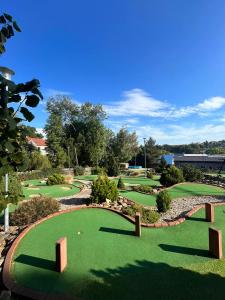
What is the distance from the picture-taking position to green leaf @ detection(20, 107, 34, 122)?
1.91 metres

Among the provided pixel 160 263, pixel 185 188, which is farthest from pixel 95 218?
pixel 185 188

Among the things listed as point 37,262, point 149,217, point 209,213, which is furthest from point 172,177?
point 37,262

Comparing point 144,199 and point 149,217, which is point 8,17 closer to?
point 149,217

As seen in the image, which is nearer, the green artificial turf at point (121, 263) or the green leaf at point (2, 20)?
the green leaf at point (2, 20)

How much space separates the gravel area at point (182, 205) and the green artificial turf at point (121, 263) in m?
2.77

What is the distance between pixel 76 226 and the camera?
9.41 m

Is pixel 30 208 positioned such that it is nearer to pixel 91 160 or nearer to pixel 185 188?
pixel 185 188

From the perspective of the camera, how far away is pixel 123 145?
57.7 meters

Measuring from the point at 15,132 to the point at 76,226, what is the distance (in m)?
7.97

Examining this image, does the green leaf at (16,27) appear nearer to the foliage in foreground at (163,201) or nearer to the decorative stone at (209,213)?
the decorative stone at (209,213)

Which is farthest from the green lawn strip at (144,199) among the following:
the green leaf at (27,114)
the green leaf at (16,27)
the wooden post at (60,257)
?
the green leaf at (16,27)

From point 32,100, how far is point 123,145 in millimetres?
55940

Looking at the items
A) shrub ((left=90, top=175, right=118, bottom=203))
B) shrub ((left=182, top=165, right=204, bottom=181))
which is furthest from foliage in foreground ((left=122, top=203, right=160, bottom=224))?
shrub ((left=182, top=165, right=204, bottom=181))

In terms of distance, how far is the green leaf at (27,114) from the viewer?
1907 mm
